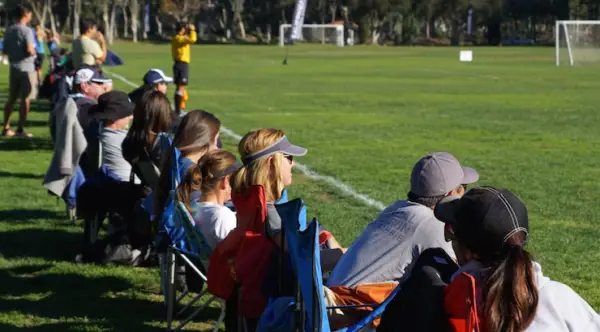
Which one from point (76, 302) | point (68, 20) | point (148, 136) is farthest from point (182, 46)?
point (68, 20)

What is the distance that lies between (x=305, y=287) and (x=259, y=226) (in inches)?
41.7

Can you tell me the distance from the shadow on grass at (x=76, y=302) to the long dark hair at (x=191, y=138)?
2.30 feet

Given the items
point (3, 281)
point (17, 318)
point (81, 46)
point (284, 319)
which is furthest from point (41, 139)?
point (284, 319)

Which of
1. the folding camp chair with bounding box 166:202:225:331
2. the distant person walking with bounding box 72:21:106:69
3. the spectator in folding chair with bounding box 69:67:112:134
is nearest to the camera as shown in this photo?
the folding camp chair with bounding box 166:202:225:331

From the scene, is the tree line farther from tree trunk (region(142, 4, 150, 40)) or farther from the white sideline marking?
the white sideline marking

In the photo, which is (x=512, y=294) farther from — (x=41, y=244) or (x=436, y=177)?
(x=41, y=244)

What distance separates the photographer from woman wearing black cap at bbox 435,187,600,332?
11.7 feet

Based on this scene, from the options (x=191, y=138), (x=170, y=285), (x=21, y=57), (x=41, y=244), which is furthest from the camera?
(x=21, y=57)

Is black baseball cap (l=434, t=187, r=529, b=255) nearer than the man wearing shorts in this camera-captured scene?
Yes

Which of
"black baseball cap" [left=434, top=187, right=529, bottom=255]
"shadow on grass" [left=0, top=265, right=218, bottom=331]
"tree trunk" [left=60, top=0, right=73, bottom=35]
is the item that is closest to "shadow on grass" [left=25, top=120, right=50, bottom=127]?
"shadow on grass" [left=0, top=265, right=218, bottom=331]

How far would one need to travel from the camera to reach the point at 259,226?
537 cm

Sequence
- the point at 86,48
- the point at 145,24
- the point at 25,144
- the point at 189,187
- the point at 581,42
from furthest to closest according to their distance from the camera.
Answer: the point at 145,24 < the point at 581,42 < the point at 25,144 < the point at 86,48 < the point at 189,187

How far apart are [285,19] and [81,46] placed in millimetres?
103658

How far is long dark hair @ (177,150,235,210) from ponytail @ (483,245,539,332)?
3.40 m
